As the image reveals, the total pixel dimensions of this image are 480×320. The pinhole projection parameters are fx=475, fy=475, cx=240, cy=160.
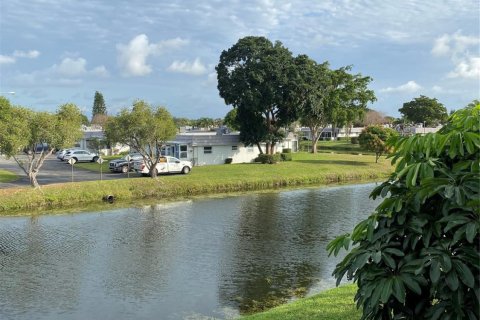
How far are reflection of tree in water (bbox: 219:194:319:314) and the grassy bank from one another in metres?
12.1

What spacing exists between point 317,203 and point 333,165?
19836 mm

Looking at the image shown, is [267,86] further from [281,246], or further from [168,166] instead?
[281,246]

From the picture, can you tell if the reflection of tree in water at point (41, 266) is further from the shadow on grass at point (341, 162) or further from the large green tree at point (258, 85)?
the shadow on grass at point (341, 162)

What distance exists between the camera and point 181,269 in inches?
677

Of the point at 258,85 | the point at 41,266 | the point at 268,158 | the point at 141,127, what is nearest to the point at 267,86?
the point at 258,85

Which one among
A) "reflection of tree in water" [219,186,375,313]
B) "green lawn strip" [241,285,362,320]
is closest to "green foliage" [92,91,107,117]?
"reflection of tree in water" [219,186,375,313]

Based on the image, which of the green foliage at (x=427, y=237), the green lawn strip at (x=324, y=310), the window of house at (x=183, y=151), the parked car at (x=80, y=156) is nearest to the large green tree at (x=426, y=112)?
the window of house at (x=183, y=151)

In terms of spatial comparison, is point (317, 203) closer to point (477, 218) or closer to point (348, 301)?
point (348, 301)

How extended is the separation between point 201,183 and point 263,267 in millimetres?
21740

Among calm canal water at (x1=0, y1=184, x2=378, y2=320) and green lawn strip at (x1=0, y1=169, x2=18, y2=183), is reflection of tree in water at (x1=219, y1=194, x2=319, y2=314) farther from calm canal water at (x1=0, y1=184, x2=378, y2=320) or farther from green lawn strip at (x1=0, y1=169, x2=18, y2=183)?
green lawn strip at (x1=0, y1=169, x2=18, y2=183)

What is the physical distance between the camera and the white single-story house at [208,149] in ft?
165

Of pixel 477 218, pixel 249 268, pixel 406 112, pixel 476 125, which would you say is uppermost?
pixel 406 112

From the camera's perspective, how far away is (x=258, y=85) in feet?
155

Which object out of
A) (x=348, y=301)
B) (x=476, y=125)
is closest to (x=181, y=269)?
(x=348, y=301)
